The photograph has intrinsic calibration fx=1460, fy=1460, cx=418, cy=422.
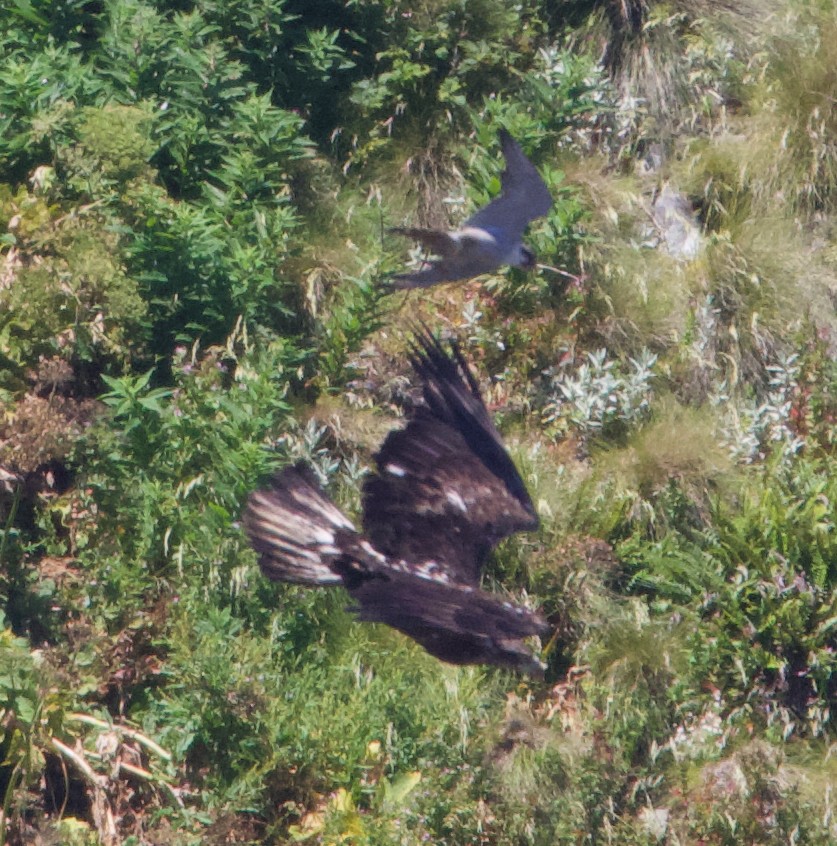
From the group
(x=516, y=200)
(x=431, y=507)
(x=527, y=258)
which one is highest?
(x=516, y=200)

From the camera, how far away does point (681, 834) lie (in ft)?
18.2

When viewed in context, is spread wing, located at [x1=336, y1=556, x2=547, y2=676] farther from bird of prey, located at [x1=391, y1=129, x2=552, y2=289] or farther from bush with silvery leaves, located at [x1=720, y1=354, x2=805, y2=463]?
bush with silvery leaves, located at [x1=720, y1=354, x2=805, y2=463]

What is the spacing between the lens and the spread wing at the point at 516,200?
19.7 feet

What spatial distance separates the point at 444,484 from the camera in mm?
5402

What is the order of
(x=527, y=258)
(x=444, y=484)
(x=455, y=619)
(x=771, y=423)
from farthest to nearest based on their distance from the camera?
(x=771, y=423)
(x=527, y=258)
(x=444, y=484)
(x=455, y=619)

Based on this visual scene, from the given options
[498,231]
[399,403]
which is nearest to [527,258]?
[498,231]

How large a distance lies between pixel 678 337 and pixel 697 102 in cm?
146

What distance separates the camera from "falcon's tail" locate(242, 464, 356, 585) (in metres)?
5.52

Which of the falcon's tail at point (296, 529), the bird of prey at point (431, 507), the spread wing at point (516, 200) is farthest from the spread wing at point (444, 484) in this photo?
the spread wing at point (516, 200)

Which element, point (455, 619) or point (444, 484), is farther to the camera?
point (444, 484)

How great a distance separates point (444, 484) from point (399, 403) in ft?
4.68

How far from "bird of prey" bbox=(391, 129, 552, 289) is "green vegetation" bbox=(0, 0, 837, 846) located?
20.7 inches

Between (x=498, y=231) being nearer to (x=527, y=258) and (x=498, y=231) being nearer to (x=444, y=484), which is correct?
(x=527, y=258)

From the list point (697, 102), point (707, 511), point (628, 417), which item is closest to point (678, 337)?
point (628, 417)
